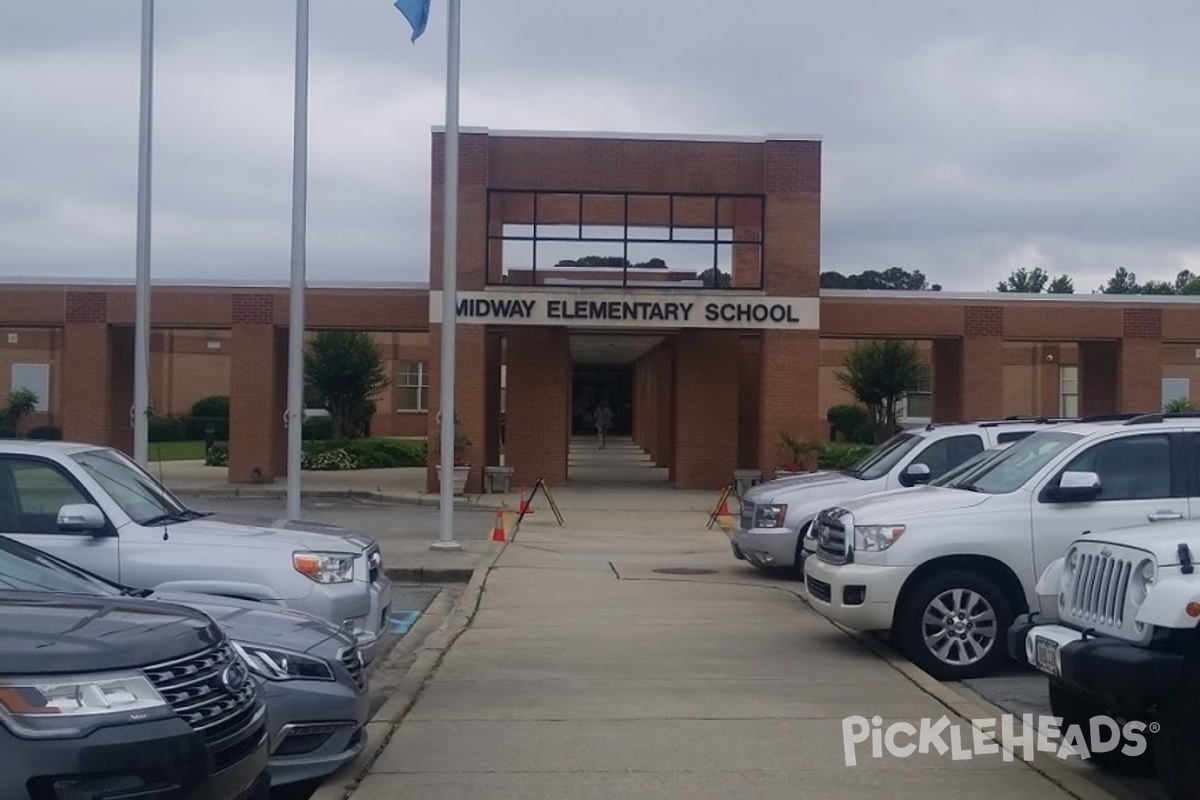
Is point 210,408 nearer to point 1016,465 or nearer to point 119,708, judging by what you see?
point 1016,465

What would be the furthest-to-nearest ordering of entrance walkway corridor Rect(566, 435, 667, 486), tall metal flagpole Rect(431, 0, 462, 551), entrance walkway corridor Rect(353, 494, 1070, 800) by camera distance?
entrance walkway corridor Rect(566, 435, 667, 486), tall metal flagpole Rect(431, 0, 462, 551), entrance walkway corridor Rect(353, 494, 1070, 800)

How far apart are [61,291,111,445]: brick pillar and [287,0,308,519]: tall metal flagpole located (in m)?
15.3

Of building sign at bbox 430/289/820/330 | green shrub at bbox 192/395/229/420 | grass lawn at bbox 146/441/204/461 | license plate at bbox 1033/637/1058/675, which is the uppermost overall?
building sign at bbox 430/289/820/330

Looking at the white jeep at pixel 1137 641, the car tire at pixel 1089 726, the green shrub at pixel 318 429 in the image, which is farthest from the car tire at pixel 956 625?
the green shrub at pixel 318 429

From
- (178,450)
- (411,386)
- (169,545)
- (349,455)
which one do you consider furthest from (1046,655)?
(411,386)

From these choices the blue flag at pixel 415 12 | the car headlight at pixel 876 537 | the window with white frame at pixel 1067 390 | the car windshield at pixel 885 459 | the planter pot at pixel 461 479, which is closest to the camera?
the car headlight at pixel 876 537

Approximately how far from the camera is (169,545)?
9164 millimetres

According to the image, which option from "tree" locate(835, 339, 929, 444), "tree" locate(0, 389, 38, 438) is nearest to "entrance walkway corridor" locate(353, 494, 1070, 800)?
"tree" locate(835, 339, 929, 444)

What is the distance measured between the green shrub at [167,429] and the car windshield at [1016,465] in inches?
1700

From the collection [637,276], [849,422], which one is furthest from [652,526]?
[849,422]

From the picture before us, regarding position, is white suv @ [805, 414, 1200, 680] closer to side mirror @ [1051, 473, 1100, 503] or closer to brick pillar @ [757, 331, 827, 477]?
side mirror @ [1051, 473, 1100, 503]

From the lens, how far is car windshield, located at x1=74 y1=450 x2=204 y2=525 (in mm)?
9664

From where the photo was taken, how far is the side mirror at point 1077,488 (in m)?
10.1

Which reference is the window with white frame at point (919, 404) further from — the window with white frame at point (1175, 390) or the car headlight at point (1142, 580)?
the car headlight at point (1142, 580)
